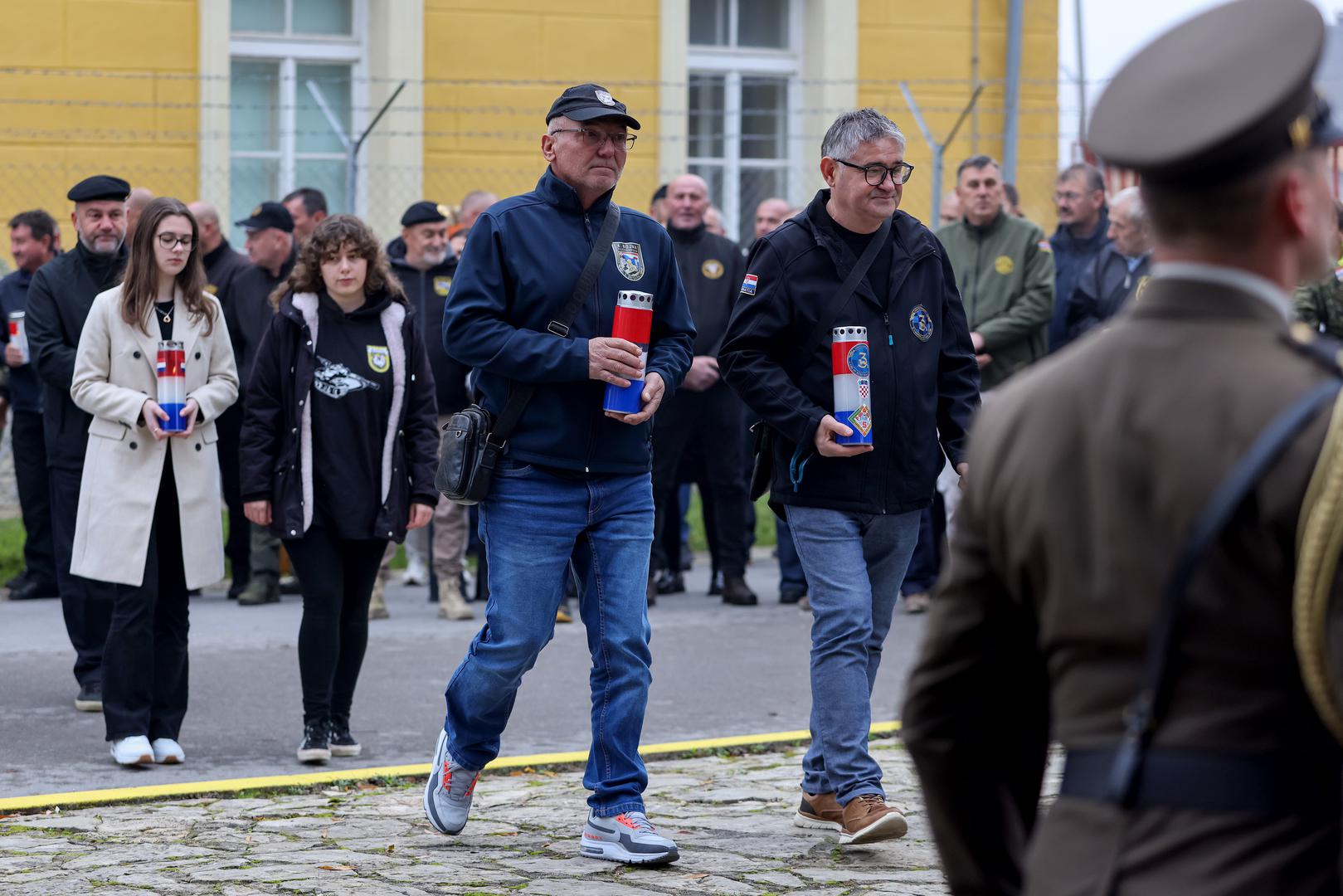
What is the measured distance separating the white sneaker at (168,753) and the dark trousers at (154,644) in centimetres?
7

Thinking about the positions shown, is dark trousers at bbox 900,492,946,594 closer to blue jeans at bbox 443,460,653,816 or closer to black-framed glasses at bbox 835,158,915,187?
black-framed glasses at bbox 835,158,915,187

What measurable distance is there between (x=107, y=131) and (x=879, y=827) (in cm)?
1078

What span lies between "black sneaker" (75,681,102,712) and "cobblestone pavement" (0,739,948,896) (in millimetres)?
1739

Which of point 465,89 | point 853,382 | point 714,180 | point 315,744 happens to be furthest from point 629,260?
point 714,180

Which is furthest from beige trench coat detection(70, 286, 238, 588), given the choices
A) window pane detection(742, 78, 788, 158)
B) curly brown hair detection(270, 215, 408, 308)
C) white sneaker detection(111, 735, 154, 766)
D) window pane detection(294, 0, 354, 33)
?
window pane detection(742, 78, 788, 158)

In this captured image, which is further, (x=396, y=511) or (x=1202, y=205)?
(x=396, y=511)

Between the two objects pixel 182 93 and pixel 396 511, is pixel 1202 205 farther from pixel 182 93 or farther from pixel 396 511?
pixel 182 93

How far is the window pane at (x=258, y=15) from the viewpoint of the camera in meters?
15.5

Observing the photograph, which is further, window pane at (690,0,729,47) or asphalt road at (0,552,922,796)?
window pane at (690,0,729,47)

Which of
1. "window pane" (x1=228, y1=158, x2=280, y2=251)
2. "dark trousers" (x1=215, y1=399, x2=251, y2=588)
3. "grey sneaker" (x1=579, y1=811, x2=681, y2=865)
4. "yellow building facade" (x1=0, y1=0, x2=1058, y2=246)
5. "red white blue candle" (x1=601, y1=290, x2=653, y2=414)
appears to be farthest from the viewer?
"window pane" (x1=228, y1=158, x2=280, y2=251)

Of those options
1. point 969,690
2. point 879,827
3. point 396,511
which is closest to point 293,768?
point 396,511

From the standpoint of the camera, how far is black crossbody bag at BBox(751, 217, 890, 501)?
19.5ft

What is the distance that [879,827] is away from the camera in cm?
565

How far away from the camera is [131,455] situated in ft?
23.9
